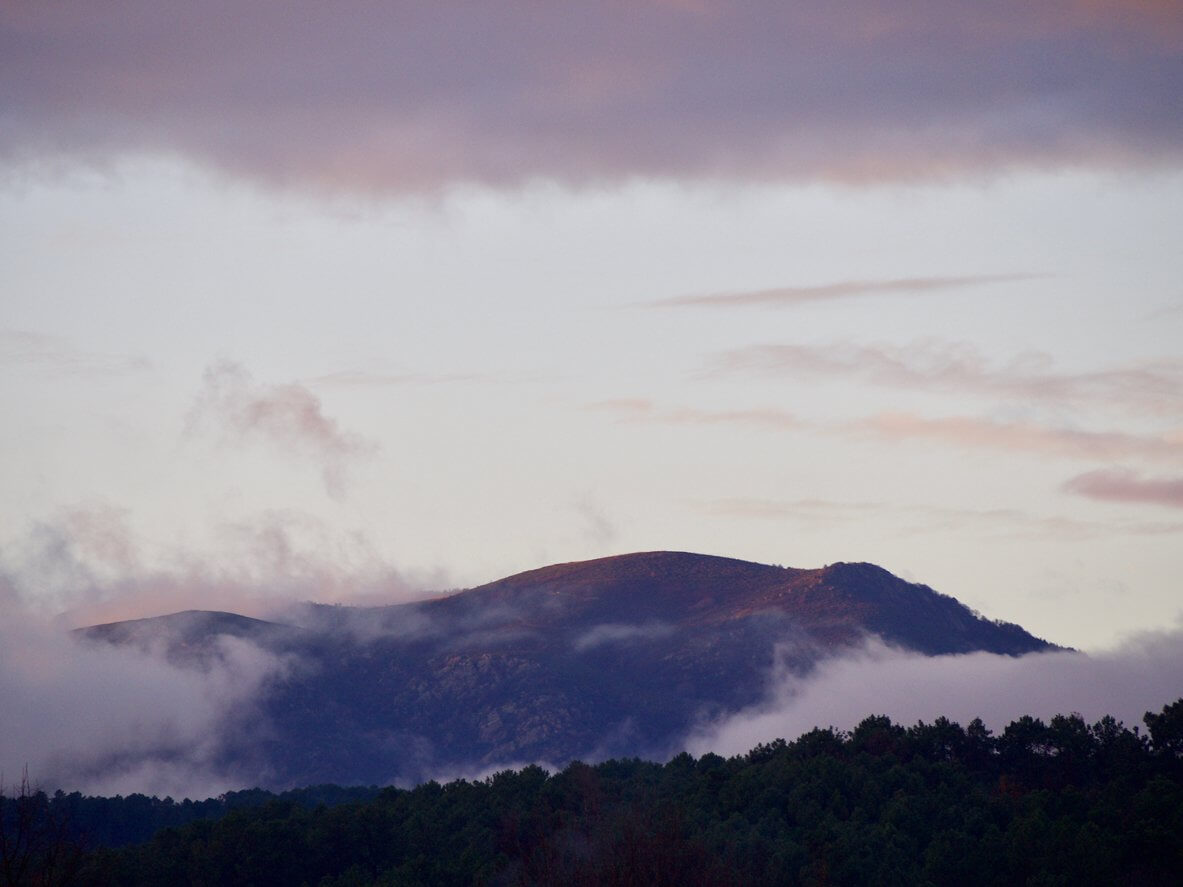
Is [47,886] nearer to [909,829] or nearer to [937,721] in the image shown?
[909,829]

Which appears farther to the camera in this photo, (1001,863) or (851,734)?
(851,734)

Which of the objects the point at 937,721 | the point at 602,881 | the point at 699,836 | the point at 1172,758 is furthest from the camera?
the point at 937,721

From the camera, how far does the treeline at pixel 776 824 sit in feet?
188

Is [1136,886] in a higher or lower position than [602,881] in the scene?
lower

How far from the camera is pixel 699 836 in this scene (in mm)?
57031

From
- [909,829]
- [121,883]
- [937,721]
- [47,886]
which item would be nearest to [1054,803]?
[909,829]

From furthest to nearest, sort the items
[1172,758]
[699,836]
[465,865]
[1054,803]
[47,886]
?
[1172,758] → [1054,803] → [465,865] → [699,836] → [47,886]

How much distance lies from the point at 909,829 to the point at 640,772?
28462mm

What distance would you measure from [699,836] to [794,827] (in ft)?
Answer: 41.4

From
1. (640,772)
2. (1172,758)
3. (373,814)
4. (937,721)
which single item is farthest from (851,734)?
(373,814)

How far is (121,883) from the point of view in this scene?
210 feet

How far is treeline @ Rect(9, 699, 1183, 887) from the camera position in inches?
2254

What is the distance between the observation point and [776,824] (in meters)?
66.9

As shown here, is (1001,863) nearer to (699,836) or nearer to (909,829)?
(909,829)
